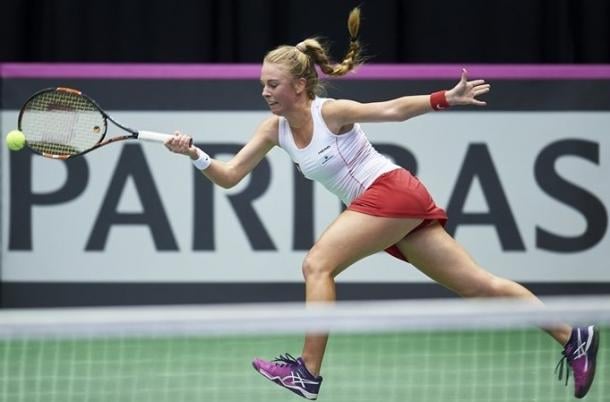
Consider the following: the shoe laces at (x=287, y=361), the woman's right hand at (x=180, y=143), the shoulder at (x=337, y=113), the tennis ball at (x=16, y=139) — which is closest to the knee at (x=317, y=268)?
the shoe laces at (x=287, y=361)

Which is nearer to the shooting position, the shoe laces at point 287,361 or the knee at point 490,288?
the shoe laces at point 287,361

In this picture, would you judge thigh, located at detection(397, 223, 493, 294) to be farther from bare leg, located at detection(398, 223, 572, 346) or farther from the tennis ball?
the tennis ball

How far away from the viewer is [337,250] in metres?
4.49

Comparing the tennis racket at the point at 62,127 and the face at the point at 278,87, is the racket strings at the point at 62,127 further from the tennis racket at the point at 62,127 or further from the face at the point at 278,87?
the face at the point at 278,87

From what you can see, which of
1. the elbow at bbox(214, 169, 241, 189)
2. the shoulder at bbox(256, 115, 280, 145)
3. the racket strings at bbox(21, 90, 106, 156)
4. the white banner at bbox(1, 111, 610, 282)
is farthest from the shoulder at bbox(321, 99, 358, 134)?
the white banner at bbox(1, 111, 610, 282)

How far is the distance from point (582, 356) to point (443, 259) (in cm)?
57

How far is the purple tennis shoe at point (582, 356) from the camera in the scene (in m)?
4.62

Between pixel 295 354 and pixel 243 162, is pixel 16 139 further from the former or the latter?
pixel 295 354

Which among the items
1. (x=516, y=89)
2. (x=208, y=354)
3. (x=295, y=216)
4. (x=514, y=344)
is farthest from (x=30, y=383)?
(x=516, y=89)

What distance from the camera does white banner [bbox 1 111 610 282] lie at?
644 cm

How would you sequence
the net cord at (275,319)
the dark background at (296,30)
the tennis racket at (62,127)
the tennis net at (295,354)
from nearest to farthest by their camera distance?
the net cord at (275,319) → the tennis net at (295,354) → the tennis racket at (62,127) → the dark background at (296,30)

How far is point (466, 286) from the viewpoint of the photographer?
461 centimetres

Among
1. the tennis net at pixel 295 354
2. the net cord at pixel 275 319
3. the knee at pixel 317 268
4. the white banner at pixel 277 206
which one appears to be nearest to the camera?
the net cord at pixel 275 319

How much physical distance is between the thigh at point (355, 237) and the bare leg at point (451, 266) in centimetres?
8
